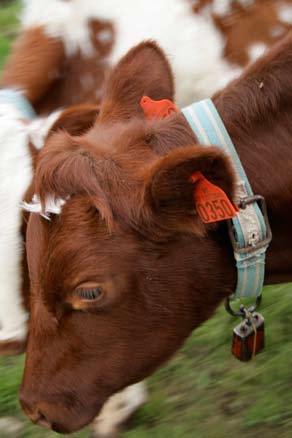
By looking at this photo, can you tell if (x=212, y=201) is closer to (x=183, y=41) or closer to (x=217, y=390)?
(x=183, y=41)

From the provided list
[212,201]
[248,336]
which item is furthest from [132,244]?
[248,336]

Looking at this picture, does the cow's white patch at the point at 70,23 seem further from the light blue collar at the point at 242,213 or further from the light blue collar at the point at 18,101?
the light blue collar at the point at 242,213

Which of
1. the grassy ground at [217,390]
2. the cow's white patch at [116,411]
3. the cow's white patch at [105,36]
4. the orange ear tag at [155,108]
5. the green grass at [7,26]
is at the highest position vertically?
the cow's white patch at [105,36]

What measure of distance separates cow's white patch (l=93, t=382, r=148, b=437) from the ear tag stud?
52cm

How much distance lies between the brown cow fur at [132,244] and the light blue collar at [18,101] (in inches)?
26.6

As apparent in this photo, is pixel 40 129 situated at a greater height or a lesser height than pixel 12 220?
greater

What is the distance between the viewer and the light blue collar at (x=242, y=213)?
224 cm

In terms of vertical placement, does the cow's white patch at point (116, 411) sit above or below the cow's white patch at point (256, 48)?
below

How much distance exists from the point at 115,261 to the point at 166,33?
1.27m

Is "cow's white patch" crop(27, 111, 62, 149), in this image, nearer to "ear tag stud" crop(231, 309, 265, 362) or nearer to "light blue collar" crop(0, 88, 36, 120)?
"light blue collar" crop(0, 88, 36, 120)

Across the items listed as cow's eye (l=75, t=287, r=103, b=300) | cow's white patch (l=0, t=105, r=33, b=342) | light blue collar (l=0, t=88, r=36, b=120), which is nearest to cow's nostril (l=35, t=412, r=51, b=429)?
cow's white patch (l=0, t=105, r=33, b=342)

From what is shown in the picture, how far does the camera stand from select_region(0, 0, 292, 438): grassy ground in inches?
123

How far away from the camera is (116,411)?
3.19 m

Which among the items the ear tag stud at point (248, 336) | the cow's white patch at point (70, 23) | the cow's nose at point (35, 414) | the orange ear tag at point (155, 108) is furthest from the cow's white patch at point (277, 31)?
the cow's nose at point (35, 414)
